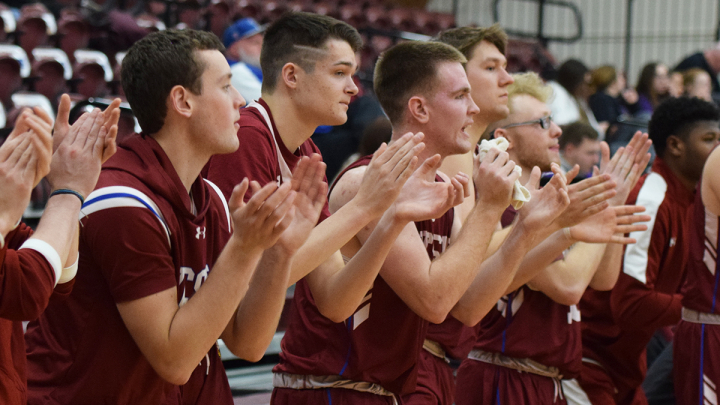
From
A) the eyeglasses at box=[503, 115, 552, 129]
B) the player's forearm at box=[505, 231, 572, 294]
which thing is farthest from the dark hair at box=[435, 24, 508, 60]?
the player's forearm at box=[505, 231, 572, 294]

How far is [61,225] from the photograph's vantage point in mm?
1783

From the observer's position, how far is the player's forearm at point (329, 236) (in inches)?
89.3

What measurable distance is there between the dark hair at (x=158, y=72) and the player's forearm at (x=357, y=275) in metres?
0.68

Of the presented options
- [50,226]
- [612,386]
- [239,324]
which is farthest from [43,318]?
[612,386]

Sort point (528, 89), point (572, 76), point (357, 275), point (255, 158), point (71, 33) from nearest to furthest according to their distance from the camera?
1. point (357, 275)
2. point (255, 158)
3. point (528, 89)
4. point (71, 33)
5. point (572, 76)

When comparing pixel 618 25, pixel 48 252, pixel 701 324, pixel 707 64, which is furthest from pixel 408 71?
pixel 618 25

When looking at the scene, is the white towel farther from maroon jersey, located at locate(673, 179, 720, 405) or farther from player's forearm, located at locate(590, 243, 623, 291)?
maroon jersey, located at locate(673, 179, 720, 405)

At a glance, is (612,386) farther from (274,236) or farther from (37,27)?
(37,27)

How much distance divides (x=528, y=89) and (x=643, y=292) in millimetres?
1130

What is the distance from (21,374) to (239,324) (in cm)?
57

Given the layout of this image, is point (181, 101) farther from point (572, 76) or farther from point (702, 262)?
point (572, 76)

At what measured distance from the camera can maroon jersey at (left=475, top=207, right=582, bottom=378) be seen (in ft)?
10.8

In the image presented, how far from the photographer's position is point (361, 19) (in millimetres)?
11805

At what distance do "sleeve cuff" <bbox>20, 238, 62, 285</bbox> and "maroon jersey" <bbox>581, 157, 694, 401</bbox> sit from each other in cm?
286
